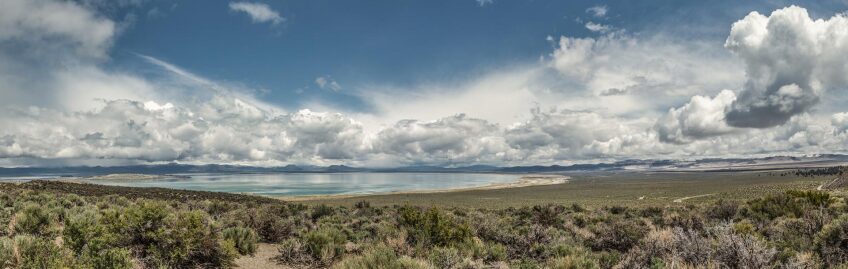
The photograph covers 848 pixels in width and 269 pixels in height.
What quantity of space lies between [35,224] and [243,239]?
6014 millimetres

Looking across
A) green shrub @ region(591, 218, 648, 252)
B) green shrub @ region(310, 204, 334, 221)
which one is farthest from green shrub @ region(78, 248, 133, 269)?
green shrub @ region(310, 204, 334, 221)

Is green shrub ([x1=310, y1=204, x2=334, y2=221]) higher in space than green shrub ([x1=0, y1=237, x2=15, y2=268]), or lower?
lower

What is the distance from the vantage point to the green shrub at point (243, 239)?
1238cm

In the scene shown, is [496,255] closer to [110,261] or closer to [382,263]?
[382,263]

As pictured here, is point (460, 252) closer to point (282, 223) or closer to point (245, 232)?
point (245, 232)

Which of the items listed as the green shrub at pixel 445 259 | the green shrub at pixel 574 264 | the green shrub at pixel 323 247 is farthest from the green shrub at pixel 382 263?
the green shrub at pixel 323 247

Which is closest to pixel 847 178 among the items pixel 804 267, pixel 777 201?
pixel 777 201

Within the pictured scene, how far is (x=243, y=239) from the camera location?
41.7ft

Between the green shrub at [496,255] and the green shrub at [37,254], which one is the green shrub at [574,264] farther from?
the green shrub at [37,254]

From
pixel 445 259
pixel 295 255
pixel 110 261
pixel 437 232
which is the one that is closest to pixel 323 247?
pixel 295 255

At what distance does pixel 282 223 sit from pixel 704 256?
42.6 ft

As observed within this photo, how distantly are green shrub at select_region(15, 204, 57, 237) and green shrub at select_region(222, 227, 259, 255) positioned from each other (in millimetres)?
4538

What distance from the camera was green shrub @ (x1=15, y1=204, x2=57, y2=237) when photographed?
12.2m

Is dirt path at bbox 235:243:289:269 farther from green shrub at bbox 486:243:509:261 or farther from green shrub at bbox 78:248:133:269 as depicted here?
green shrub at bbox 486:243:509:261
